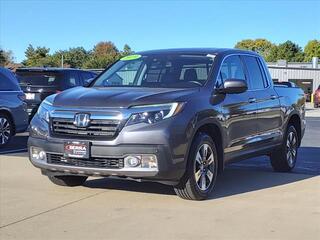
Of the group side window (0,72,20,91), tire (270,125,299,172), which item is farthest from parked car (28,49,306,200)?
side window (0,72,20,91)

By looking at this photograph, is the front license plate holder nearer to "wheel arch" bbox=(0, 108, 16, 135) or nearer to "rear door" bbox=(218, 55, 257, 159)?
"rear door" bbox=(218, 55, 257, 159)

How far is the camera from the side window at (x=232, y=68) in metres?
7.33

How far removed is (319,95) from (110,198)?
29816mm

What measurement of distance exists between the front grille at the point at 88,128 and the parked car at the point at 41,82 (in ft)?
26.9

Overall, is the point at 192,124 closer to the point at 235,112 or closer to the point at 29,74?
the point at 235,112

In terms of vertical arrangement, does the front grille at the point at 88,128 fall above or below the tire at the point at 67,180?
above

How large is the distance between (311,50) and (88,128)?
115098 millimetres

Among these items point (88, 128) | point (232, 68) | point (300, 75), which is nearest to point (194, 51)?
point (232, 68)

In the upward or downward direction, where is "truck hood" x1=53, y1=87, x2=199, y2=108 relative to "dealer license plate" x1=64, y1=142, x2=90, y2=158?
upward

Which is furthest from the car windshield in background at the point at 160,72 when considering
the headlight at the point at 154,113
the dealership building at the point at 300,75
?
the dealership building at the point at 300,75

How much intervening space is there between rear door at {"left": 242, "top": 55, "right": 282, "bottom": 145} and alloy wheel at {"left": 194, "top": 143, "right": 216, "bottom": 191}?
1.38 metres

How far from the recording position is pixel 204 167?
263 inches

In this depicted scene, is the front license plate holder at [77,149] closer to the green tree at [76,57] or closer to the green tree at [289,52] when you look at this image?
the green tree at [76,57]

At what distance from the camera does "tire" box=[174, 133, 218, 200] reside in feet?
20.9
